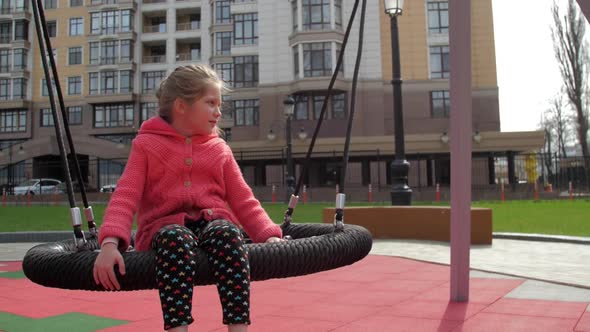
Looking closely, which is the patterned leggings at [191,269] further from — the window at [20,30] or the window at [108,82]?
the window at [20,30]

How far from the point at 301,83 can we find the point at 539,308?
2584 cm

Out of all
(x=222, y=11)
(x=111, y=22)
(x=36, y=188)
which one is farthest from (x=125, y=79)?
(x=36, y=188)

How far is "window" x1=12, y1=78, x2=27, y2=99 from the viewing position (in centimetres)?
4053

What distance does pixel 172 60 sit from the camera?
38812 millimetres

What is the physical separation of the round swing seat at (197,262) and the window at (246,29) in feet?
101

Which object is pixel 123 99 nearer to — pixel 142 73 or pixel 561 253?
pixel 142 73

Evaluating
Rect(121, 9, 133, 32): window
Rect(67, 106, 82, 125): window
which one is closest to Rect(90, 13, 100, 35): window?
Rect(121, 9, 133, 32): window

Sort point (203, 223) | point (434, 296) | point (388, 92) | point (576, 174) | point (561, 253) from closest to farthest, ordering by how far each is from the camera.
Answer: point (203, 223) < point (434, 296) < point (561, 253) < point (576, 174) < point (388, 92)

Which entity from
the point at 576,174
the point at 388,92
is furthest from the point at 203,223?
the point at 388,92

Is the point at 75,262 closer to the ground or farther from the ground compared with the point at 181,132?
closer to the ground

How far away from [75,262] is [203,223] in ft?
1.63

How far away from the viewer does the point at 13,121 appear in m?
41.2

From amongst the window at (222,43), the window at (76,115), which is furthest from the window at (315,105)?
the window at (76,115)

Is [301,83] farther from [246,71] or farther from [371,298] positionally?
[371,298]
